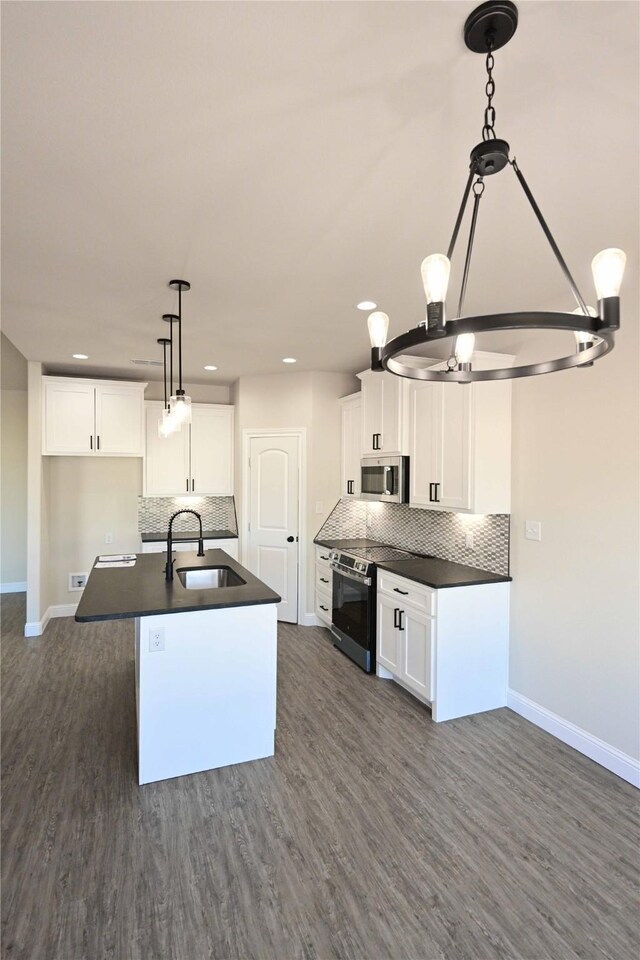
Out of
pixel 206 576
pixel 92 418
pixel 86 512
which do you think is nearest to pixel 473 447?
pixel 206 576

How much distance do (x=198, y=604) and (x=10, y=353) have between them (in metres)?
3.80

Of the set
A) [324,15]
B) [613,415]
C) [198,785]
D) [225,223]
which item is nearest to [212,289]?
[225,223]

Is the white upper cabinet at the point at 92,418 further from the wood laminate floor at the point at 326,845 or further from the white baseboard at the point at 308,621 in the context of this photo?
the wood laminate floor at the point at 326,845

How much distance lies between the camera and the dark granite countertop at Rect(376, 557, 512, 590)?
3.42m

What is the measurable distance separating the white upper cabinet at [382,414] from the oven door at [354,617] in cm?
116

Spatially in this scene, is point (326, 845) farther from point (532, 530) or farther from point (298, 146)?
point (298, 146)

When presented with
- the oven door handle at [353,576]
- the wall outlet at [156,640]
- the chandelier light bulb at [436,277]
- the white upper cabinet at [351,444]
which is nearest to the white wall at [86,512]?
the white upper cabinet at [351,444]

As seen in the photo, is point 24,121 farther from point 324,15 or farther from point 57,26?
point 324,15

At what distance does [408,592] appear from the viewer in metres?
3.67

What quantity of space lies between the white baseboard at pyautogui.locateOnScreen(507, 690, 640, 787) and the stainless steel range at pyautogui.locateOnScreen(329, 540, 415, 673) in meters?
1.16

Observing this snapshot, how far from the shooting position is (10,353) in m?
4.96

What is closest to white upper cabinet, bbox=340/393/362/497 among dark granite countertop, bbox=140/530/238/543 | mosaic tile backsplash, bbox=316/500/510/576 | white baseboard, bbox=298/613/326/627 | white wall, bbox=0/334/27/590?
mosaic tile backsplash, bbox=316/500/510/576

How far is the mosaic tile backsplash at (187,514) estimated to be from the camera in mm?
6113

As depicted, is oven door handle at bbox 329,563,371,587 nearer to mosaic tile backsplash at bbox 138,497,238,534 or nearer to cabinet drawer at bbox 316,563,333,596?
cabinet drawer at bbox 316,563,333,596
